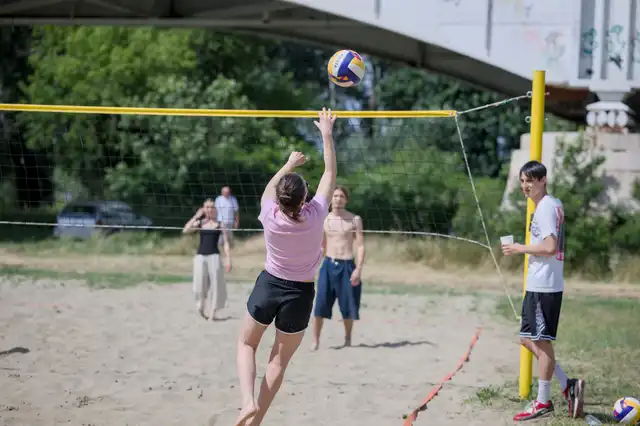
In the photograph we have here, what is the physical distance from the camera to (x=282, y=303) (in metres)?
5.50

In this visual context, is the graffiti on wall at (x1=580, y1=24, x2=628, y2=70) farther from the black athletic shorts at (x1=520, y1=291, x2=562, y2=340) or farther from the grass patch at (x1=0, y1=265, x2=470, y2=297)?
the black athletic shorts at (x1=520, y1=291, x2=562, y2=340)

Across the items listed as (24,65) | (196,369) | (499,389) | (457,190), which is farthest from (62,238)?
(499,389)

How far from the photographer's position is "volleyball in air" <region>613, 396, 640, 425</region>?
617 centimetres

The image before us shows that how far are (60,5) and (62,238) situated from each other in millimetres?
5150

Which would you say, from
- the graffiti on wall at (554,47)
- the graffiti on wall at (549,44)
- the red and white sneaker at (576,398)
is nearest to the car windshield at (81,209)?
the graffiti on wall at (549,44)

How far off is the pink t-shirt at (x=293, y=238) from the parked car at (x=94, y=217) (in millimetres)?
15722

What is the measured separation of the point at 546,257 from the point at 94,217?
17.8 meters

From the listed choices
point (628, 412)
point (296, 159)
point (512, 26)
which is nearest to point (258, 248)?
point (512, 26)

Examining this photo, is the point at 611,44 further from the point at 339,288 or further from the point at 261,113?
the point at 261,113

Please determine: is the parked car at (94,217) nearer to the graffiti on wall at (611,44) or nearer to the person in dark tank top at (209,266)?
the person in dark tank top at (209,266)

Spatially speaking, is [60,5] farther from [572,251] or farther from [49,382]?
[49,382]

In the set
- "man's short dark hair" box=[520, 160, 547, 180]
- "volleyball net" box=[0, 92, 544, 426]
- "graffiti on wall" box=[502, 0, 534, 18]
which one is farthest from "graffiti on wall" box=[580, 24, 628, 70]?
"man's short dark hair" box=[520, 160, 547, 180]

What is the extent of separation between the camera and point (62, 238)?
21.0 m

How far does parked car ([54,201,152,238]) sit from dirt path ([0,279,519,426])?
26.9ft
